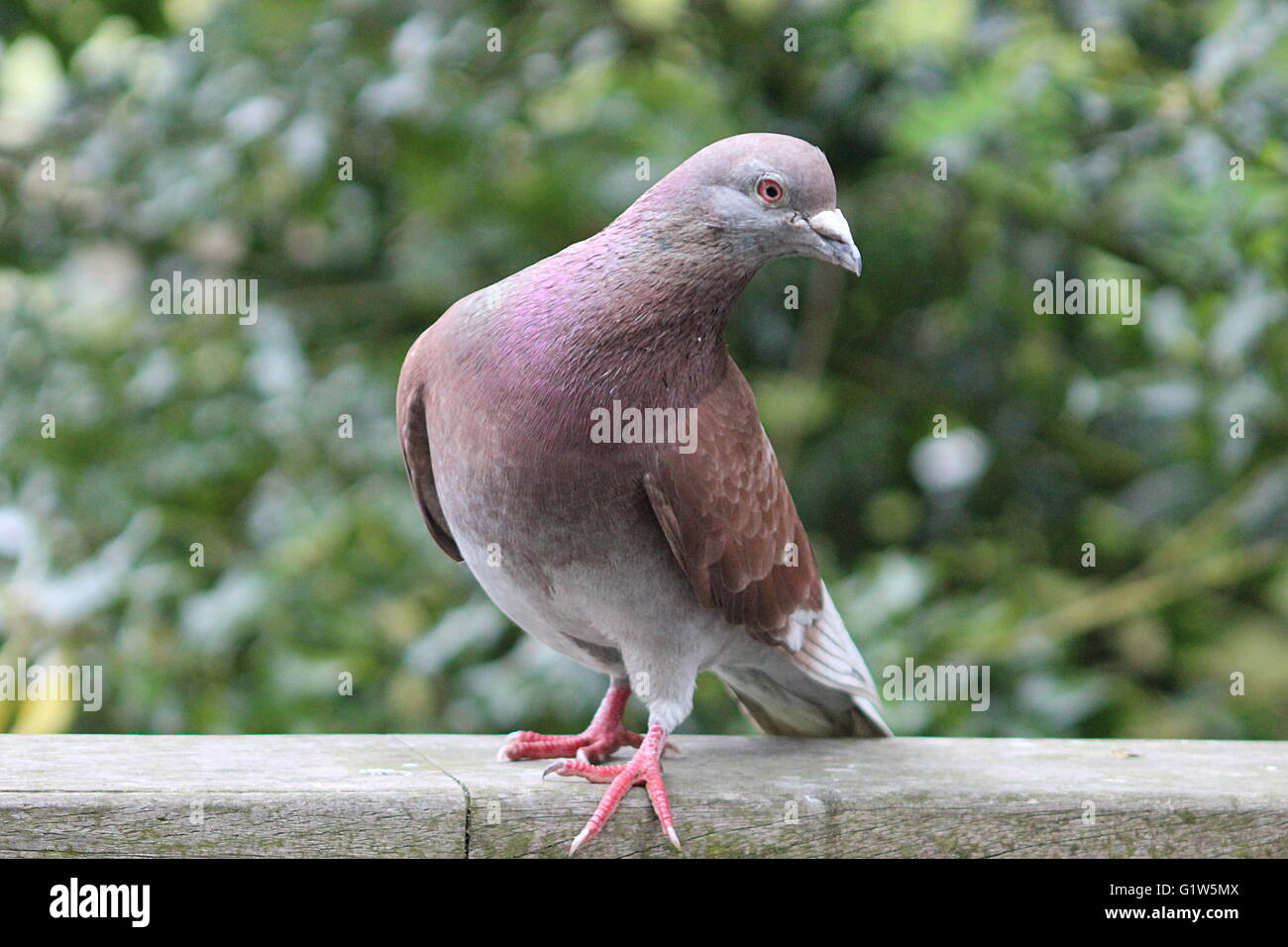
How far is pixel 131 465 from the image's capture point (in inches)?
167

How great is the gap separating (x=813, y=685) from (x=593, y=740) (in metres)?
0.48

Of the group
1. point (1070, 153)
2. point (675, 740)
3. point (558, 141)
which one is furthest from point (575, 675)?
point (1070, 153)

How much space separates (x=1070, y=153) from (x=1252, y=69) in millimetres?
679

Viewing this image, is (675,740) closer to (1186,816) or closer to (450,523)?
(450,523)

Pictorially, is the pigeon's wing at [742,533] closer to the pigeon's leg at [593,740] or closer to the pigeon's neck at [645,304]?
the pigeon's neck at [645,304]

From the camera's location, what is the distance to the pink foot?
2.26m

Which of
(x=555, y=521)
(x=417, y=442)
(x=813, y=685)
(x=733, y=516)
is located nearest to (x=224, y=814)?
(x=555, y=521)

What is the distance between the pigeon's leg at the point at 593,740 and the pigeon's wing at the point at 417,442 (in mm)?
452

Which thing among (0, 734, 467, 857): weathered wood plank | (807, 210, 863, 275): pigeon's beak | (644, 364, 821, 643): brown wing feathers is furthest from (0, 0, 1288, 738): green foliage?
(807, 210, 863, 275): pigeon's beak

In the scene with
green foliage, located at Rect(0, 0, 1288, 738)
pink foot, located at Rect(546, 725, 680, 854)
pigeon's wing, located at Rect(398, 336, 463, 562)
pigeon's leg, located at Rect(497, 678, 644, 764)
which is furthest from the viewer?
green foliage, located at Rect(0, 0, 1288, 738)

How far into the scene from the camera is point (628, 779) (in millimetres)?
2326

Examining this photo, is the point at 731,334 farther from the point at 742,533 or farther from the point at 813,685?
the point at 742,533

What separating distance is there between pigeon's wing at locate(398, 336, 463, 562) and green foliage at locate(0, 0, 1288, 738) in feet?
3.31

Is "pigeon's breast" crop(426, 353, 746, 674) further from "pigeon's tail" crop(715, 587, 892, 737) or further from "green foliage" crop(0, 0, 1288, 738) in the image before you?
"green foliage" crop(0, 0, 1288, 738)
